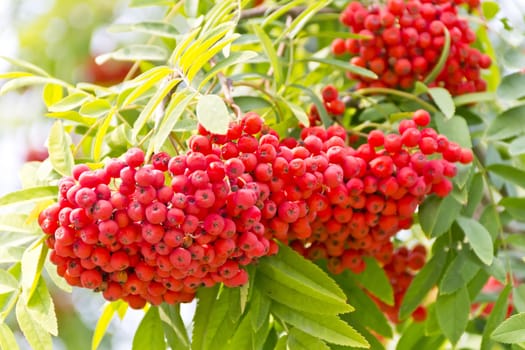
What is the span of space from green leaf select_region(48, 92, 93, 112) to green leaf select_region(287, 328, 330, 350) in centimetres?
76

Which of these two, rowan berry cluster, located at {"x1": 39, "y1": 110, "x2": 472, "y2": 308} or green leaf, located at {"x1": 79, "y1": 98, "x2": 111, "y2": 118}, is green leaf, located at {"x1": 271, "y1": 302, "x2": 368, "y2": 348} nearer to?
rowan berry cluster, located at {"x1": 39, "y1": 110, "x2": 472, "y2": 308}

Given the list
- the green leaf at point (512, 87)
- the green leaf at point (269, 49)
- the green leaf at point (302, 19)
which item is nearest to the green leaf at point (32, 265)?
the green leaf at point (269, 49)

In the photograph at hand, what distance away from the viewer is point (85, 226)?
6.54ft

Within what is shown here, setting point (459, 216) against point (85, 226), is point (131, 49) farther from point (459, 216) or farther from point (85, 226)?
point (459, 216)

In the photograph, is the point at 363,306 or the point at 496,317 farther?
the point at 363,306

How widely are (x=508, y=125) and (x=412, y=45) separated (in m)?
0.36

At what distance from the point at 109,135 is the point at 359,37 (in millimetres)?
755

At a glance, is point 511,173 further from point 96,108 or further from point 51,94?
point 51,94

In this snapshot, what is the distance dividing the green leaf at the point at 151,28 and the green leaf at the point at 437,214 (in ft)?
2.74

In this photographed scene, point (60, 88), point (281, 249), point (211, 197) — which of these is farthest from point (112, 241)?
point (60, 88)

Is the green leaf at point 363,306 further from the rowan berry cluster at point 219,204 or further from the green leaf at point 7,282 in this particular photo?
the green leaf at point 7,282

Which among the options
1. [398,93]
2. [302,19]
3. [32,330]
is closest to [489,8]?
[398,93]

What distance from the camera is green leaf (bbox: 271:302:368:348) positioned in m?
2.11

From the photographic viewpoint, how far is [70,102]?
2355 millimetres
